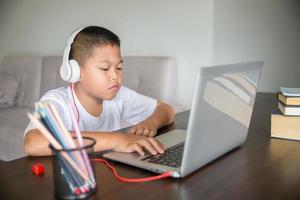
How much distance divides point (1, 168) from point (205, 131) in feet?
1.49

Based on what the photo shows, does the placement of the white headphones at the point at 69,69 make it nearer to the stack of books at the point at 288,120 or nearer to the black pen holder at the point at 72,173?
the black pen holder at the point at 72,173

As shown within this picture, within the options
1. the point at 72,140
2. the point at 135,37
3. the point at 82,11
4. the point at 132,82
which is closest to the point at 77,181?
the point at 72,140

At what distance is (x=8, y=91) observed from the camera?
295 centimetres

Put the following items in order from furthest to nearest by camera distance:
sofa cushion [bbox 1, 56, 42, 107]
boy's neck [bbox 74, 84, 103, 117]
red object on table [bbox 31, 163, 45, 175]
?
sofa cushion [bbox 1, 56, 42, 107], boy's neck [bbox 74, 84, 103, 117], red object on table [bbox 31, 163, 45, 175]

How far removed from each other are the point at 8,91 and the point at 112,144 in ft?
7.99

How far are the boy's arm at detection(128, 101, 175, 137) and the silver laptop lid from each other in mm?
276

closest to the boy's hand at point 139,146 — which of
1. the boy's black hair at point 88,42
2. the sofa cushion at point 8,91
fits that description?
the boy's black hair at point 88,42

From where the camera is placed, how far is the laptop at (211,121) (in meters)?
0.59

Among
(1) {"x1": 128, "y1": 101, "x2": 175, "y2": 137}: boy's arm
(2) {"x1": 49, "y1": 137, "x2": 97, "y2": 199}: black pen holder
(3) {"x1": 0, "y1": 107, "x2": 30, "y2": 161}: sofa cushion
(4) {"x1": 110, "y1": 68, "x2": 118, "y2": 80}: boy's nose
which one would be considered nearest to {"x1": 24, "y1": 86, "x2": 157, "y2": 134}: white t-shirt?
(1) {"x1": 128, "y1": 101, "x2": 175, "y2": 137}: boy's arm

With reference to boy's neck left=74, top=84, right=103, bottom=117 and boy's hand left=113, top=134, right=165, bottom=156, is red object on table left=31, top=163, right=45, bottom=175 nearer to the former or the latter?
boy's hand left=113, top=134, right=165, bottom=156

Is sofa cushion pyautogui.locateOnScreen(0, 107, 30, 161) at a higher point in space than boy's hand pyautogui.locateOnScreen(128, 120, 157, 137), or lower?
lower

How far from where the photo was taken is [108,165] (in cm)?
73

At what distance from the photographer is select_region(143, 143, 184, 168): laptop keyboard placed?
2.28 feet

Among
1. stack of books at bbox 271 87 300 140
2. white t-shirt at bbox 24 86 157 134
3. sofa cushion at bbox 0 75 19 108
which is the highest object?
stack of books at bbox 271 87 300 140
